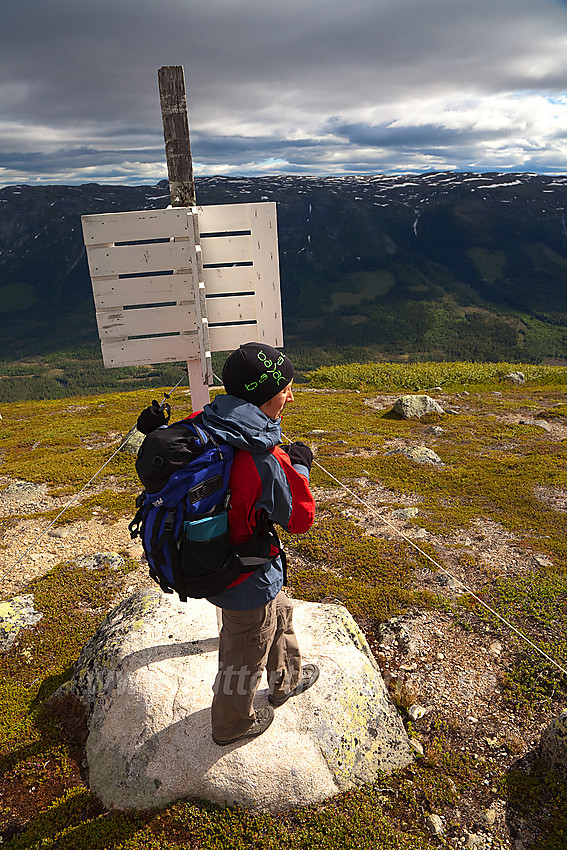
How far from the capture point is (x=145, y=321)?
6.66 meters

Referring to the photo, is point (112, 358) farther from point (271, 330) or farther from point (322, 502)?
point (322, 502)

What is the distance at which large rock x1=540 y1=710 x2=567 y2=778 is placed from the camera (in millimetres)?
5934

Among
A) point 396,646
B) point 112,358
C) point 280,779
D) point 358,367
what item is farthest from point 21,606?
point 358,367

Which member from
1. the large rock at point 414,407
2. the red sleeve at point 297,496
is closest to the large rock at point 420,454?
the large rock at point 414,407

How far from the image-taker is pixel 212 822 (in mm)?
5344

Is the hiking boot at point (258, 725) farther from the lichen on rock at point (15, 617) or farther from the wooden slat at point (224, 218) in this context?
the wooden slat at point (224, 218)

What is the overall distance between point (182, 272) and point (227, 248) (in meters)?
0.68

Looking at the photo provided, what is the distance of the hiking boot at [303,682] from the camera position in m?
6.17

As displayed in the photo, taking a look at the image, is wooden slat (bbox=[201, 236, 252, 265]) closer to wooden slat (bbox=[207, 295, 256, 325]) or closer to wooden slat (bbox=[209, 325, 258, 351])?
wooden slat (bbox=[207, 295, 256, 325])

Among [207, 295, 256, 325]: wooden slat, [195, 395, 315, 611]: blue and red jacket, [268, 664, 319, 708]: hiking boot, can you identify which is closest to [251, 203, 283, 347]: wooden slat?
[207, 295, 256, 325]: wooden slat

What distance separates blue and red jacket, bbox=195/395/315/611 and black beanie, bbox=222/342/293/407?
0.11 meters

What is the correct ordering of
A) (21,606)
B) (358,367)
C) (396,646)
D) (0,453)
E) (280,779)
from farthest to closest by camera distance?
1. (358,367)
2. (0,453)
3. (21,606)
4. (396,646)
5. (280,779)

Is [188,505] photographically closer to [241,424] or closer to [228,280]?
[241,424]

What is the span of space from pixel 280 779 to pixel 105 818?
6.53 feet
